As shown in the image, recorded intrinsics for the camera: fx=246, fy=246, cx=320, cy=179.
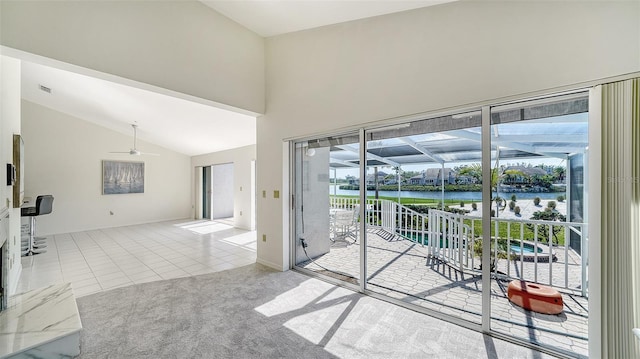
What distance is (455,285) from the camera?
2582 millimetres

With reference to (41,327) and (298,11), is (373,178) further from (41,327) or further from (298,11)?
(41,327)

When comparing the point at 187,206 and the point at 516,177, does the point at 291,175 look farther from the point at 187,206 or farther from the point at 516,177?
the point at 187,206

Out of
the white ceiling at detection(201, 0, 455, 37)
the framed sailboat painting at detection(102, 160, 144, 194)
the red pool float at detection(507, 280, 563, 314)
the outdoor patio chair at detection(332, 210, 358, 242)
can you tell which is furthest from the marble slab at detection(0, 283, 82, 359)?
the framed sailboat painting at detection(102, 160, 144, 194)

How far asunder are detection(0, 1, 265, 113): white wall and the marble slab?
2.23 metres

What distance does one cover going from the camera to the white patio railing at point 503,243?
222cm

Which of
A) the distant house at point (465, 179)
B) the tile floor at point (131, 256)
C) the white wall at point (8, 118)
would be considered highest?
the white wall at point (8, 118)

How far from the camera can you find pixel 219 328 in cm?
221

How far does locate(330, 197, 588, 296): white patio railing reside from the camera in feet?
7.28

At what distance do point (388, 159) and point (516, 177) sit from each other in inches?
46.6

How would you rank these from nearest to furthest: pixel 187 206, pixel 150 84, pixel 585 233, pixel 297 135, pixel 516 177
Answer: pixel 585 233 < pixel 516 177 < pixel 150 84 < pixel 297 135 < pixel 187 206

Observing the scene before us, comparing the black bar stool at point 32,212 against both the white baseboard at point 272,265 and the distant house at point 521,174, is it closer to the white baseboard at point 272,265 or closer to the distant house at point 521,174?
the white baseboard at point 272,265

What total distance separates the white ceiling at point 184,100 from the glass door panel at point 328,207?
1434 mm

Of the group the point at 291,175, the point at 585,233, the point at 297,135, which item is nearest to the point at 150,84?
the point at 297,135

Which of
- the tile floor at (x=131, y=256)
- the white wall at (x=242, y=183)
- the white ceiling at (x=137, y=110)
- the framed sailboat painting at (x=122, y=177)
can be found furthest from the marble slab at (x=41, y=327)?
the framed sailboat painting at (x=122, y=177)
